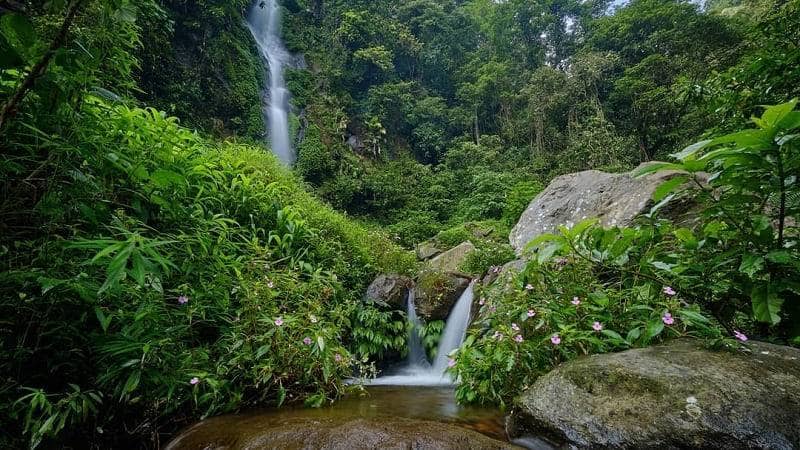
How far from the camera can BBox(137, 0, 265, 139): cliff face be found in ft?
38.1

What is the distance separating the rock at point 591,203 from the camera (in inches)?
187

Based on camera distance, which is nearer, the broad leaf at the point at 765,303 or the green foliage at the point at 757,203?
the green foliage at the point at 757,203

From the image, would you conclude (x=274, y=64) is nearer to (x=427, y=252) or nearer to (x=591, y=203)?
(x=427, y=252)

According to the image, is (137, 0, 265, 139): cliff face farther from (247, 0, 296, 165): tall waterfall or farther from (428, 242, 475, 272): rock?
(428, 242, 475, 272): rock

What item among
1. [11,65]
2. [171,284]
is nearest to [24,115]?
[11,65]

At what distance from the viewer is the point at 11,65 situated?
1.21 m

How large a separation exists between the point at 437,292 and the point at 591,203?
277 centimetres

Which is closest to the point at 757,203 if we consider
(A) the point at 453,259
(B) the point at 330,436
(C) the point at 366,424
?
(C) the point at 366,424

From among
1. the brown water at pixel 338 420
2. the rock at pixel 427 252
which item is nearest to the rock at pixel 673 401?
the brown water at pixel 338 420

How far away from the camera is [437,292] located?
5.98 m

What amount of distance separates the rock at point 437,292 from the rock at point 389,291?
236mm

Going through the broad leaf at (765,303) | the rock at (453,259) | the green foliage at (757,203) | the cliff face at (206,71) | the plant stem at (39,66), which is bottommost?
the rock at (453,259)

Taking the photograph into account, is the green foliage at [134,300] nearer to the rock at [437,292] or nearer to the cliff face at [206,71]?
the rock at [437,292]

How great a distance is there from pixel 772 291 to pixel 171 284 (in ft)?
10.2
